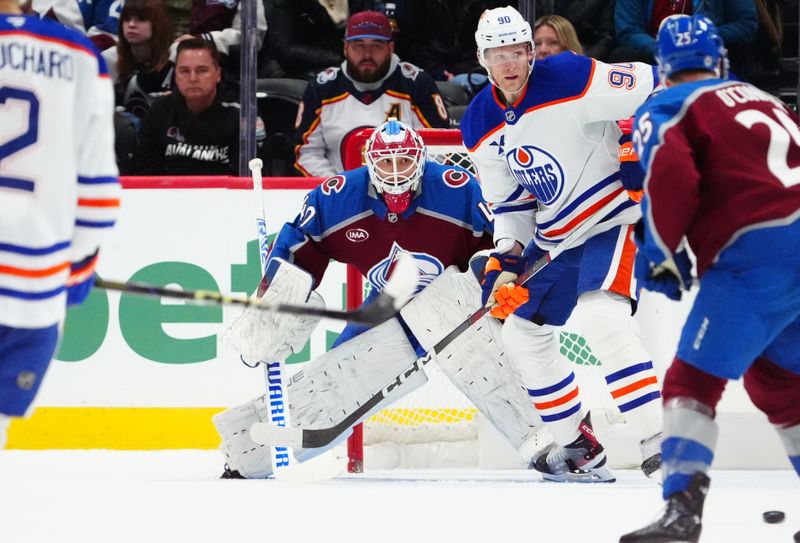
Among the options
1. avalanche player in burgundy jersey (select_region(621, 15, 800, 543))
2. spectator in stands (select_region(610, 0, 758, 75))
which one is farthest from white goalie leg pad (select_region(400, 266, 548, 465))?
avalanche player in burgundy jersey (select_region(621, 15, 800, 543))

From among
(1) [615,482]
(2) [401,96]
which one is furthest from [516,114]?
(2) [401,96]

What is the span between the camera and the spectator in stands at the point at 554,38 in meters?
4.76

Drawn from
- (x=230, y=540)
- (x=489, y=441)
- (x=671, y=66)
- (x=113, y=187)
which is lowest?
(x=489, y=441)

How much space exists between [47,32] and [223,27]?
324 centimetres

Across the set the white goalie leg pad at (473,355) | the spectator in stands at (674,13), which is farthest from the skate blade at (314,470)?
the spectator in stands at (674,13)

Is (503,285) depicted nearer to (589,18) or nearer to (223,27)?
(589,18)

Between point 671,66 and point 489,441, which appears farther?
point 489,441

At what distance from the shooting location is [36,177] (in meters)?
2.19

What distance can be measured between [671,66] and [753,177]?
0.32 m

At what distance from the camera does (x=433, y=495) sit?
3.30m

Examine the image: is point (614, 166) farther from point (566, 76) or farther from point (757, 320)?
point (757, 320)

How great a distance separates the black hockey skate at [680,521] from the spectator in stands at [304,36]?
11.4ft

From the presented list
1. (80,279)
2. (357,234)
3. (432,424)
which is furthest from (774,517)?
(432,424)

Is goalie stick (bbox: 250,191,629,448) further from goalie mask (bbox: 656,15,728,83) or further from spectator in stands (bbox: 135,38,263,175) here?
spectator in stands (bbox: 135,38,263,175)
